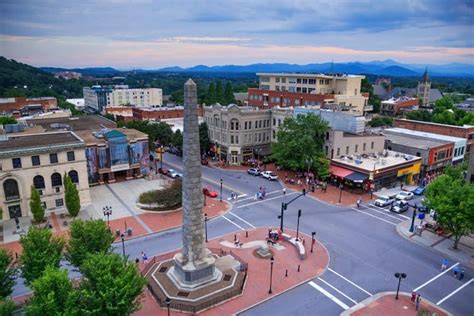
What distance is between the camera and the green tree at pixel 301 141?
51.0 meters

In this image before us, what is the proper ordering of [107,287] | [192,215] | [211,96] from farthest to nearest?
[211,96]
[192,215]
[107,287]

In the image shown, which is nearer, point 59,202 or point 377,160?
point 59,202

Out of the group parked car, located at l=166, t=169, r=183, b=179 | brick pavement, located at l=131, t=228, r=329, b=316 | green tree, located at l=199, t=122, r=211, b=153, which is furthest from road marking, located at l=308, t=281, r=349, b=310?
green tree, located at l=199, t=122, r=211, b=153

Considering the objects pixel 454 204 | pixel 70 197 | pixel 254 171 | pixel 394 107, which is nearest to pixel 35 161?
pixel 70 197

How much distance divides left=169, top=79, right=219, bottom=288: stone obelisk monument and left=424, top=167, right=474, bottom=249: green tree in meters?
20.9

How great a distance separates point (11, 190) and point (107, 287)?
89.3ft

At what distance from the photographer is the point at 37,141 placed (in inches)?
1661

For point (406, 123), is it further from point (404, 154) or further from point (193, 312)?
point (193, 312)

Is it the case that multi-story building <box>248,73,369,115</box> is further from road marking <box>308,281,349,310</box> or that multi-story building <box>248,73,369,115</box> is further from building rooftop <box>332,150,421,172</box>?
road marking <box>308,281,349,310</box>

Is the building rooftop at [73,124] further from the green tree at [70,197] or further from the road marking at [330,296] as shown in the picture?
the road marking at [330,296]

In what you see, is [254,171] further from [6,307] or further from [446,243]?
[6,307]

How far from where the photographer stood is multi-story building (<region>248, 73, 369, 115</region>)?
7536 cm

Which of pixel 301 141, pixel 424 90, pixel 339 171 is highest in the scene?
pixel 424 90

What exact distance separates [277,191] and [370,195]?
41.8ft
